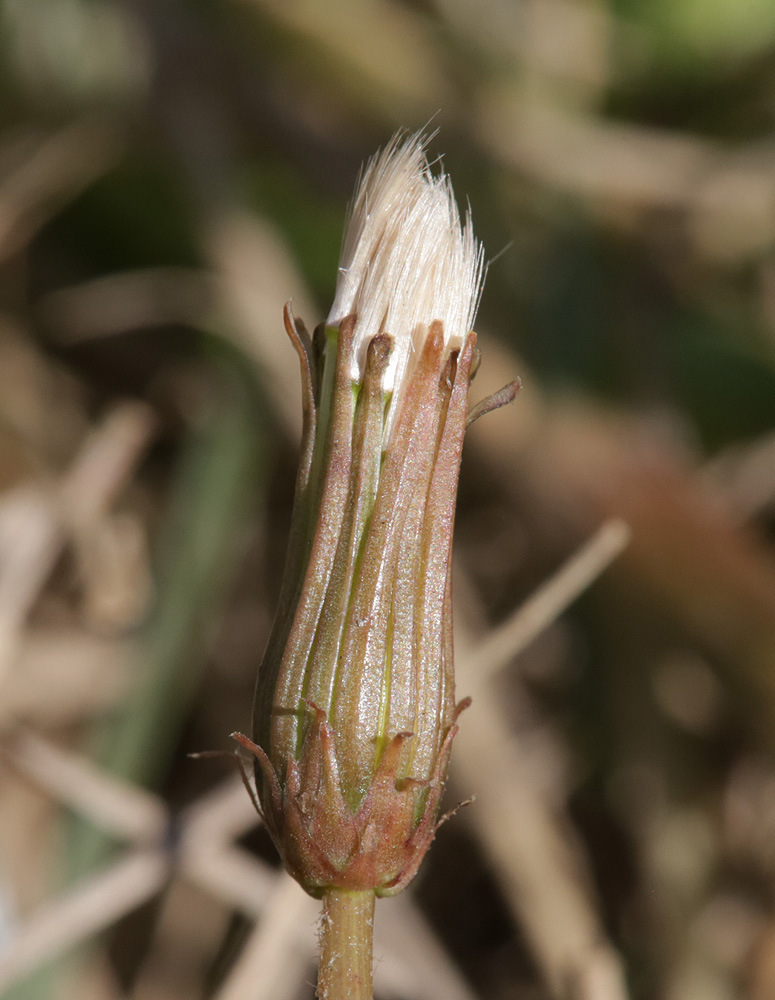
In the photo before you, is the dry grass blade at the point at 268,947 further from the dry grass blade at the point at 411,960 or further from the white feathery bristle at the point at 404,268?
the white feathery bristle at the point at 404,268

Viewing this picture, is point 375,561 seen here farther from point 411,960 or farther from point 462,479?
point 462,479

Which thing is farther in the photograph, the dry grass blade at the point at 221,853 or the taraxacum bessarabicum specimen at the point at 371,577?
the dry grass blade at the point at 221,853

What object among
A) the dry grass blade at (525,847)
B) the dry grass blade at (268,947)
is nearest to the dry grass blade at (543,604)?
the dry grass blade at (525,847)

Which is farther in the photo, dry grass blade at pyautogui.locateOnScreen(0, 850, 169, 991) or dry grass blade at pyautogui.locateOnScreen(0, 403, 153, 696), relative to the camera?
dry grass blade at pyautogui.locateOnScreen(0, 403, 153, 696)

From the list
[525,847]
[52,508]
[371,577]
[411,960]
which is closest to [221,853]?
[411,960]

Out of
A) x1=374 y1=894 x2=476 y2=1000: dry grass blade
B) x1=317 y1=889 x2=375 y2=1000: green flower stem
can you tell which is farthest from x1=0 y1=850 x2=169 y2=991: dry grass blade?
x1=317 y1=889 x2=375 y2=1000: green flower stem

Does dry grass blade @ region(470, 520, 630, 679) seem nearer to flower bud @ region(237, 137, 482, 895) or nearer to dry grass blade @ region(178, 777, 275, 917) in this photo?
dry grass blade @ region(178, 777, 275, 917)
